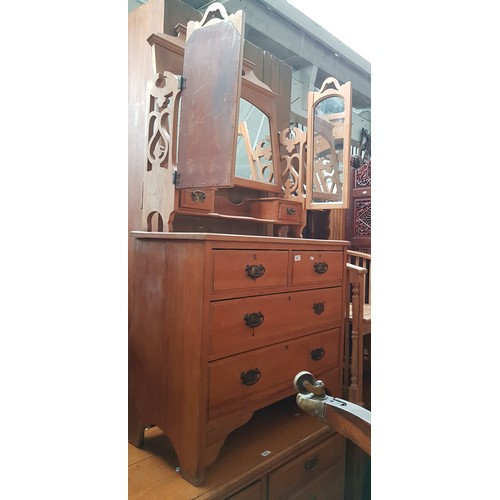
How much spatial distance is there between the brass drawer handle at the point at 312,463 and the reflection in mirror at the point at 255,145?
1562 mm

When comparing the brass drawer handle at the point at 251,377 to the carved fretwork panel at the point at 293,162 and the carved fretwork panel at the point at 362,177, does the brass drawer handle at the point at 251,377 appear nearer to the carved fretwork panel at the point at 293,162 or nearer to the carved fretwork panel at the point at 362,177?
the carved fretwork panel at the point at 293,162

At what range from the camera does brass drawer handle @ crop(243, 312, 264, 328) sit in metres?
1.58

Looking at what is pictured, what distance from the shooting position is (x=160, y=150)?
1799 mm

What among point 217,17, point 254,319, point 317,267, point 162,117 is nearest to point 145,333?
point 254,319

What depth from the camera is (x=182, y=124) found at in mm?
1724

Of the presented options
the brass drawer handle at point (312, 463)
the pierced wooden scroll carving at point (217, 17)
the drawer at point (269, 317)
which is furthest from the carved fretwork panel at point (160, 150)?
the brass drawer handle at point (312, 463)

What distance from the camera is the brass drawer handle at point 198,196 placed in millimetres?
1817

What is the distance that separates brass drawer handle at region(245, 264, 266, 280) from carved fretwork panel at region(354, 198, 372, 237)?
1.73 metres

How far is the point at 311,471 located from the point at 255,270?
977 mm

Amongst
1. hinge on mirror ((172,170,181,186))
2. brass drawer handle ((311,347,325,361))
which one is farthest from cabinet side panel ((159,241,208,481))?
brass drawer handle ((311,347,325,361))

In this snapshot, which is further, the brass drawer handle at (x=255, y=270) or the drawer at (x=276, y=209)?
the drawer at (x=276, y=209)
